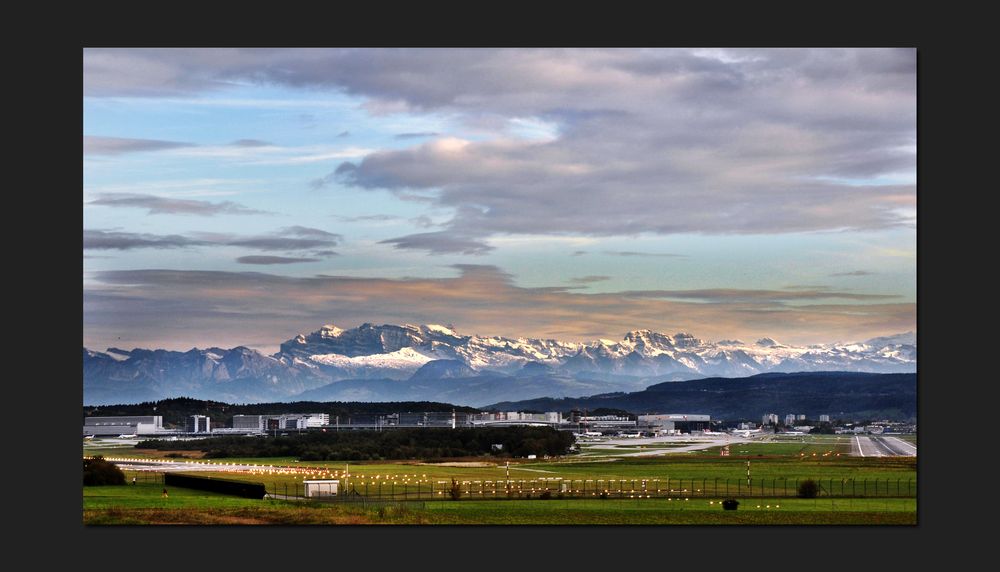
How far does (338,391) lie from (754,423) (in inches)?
2122

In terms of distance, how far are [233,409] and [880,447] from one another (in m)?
55.7

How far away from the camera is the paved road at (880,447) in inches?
4374

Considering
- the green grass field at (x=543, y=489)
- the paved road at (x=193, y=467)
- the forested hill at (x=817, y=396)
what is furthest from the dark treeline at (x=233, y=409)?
the forested hill at (x=817, y=396)

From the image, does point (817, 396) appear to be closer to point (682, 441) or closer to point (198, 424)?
point (682, 441)

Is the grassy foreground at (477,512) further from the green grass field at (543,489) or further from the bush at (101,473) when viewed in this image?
the bush at (101,473)

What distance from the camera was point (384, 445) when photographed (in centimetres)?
10244

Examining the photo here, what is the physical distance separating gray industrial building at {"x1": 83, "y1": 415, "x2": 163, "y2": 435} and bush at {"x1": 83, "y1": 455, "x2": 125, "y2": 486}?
61.9 ft

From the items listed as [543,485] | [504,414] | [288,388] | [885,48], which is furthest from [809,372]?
[885,48]

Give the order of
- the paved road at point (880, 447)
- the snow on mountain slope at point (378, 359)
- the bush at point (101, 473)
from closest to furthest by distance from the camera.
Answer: the bush at point (101, 473) < the paved road at point (880, 447) < the snow on mountain slope at point (378, 359)

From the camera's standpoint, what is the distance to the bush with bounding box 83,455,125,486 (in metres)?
72.4

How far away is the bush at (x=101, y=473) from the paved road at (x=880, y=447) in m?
54.7

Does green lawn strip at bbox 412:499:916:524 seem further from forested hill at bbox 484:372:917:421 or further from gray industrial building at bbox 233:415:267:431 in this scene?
forested hill at bbox 484:372:917:421

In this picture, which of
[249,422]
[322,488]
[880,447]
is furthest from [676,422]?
[322,488]

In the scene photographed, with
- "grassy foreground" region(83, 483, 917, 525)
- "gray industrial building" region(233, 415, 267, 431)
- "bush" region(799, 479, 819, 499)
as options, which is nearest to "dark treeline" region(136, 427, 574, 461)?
"gray industrial building" region(233, 415, 267, 431)
